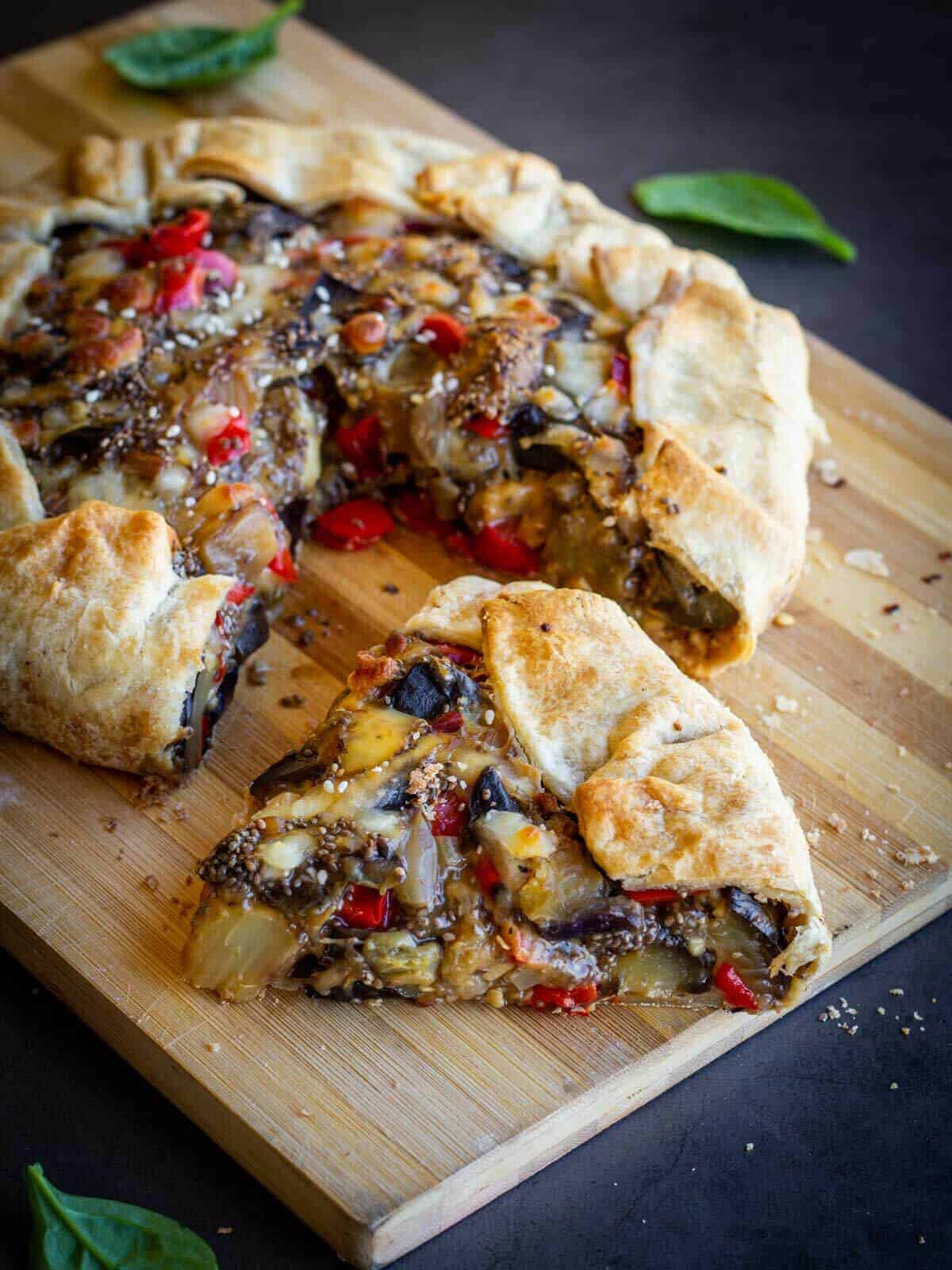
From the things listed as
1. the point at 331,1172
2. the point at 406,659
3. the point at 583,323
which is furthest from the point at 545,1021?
the point at 583,323

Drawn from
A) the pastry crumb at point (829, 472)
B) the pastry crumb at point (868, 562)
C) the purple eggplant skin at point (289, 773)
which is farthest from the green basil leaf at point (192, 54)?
the purple eggplant skin at point (289, 773)

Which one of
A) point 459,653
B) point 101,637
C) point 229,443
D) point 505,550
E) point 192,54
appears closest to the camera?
point 101,637

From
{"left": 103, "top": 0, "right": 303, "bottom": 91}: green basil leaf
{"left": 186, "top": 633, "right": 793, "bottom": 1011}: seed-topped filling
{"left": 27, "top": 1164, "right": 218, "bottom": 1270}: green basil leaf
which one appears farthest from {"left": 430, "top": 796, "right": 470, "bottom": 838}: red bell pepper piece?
{"left": 103, "top": 0, "right": 303, "bottom": 91}: green basil leaf

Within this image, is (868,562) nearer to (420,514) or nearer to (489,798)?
(420,514)

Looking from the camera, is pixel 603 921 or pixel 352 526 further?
pixel 352 526

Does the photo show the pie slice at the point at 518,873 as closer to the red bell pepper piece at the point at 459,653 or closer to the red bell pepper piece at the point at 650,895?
the red bell pepper piece at the point at 650,895

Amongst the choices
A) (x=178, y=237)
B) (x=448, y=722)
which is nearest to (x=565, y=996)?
(x=448, y=722)

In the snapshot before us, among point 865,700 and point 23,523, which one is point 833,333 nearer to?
point 865,700
